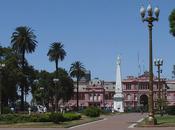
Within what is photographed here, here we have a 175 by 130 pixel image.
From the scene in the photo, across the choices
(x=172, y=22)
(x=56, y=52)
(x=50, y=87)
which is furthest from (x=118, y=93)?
(x=172, y=22)

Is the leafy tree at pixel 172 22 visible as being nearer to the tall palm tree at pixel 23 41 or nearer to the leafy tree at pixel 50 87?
the tall palm tree at pixel 23 41

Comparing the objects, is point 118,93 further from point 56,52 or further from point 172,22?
point 172,22

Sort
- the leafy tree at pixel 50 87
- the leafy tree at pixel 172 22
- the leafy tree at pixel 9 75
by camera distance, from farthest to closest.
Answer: the leafy tree at pixel 50 87, the leafy tree at pixel 9 75, the leafy tree at pixel 172 22

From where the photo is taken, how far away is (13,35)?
352ft

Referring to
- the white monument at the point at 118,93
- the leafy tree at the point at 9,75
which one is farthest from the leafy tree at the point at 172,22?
the white monument at the point at 118,93

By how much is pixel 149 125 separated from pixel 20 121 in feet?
46.7

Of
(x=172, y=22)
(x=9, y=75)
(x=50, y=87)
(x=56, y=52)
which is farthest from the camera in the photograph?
(x=50, y=87)

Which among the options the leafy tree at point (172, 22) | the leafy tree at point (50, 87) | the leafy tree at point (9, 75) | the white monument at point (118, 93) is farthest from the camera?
the leafy tree at point (50, 87)

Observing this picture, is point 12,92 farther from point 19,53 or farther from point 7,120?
point 7,120

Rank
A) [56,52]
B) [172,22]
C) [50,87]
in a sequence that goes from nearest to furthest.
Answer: [172,22]
[56,52]
[50,87]

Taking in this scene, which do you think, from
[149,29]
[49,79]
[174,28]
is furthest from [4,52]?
[149,29]

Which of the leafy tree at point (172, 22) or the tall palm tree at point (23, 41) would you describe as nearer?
the leafy tree at point (172, 22)

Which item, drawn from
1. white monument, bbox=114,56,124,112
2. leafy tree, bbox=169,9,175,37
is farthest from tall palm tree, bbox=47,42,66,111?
leafy tree, bbox=169,9,175,37

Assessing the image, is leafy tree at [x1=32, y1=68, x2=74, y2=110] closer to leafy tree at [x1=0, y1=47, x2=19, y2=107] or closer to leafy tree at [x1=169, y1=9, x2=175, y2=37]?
leafy tree at [x1=0, y1=47, x2=19, y2=107]
